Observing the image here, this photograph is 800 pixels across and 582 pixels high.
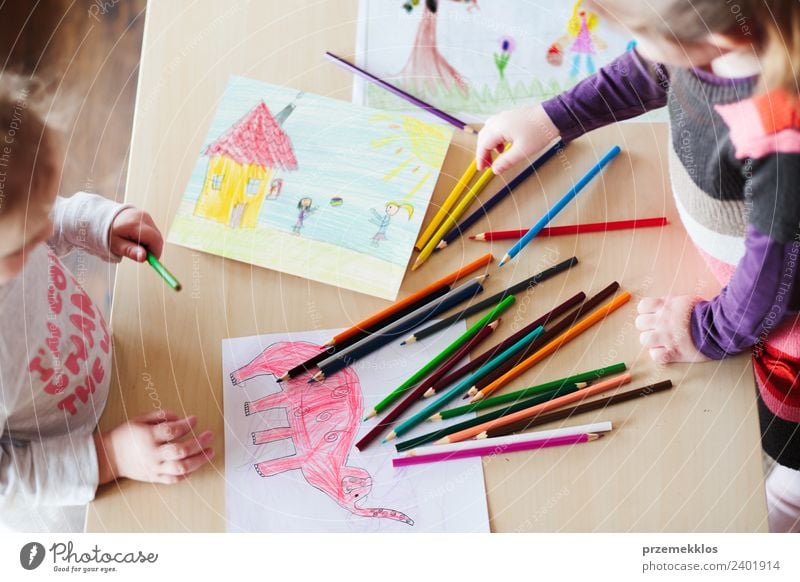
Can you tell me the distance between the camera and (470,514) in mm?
541

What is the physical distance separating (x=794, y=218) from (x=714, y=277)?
0.08 m

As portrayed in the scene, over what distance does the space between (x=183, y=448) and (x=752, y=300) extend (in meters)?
0.42

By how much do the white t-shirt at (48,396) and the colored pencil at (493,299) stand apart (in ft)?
0.77

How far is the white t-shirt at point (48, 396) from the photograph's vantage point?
1.81 ft

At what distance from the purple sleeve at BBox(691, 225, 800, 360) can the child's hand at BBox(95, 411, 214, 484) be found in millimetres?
374

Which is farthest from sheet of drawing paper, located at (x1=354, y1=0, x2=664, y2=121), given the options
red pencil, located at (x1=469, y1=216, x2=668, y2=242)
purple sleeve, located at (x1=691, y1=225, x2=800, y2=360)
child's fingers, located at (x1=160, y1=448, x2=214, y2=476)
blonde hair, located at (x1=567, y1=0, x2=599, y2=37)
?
child's fingers, located at (x1=160, y1=448, x2=214, y2=476)

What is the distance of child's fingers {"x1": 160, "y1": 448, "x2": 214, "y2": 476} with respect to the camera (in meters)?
0.55

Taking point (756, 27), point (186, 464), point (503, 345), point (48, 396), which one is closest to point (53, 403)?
point (48, 396)

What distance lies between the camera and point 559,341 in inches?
22.9

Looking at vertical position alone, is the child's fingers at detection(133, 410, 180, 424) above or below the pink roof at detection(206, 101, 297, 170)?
below

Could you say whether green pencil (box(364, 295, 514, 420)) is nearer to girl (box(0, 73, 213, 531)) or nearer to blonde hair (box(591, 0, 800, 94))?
girl (box(0, 73, 213, 531))

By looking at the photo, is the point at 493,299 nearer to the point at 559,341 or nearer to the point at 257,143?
the point at 559,341

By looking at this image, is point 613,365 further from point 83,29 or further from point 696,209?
point 83,29
